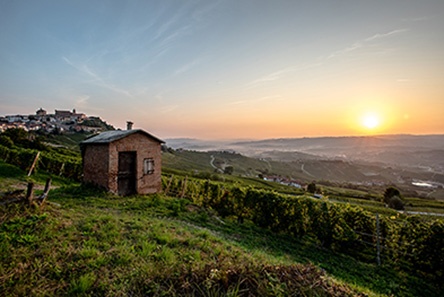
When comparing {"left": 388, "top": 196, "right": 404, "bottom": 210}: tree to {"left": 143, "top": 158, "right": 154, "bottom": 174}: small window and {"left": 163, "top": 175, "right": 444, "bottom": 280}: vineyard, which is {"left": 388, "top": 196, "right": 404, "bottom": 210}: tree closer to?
{"left": 163, "top": 175, "right": 444, "bottom": 280}: vineyard

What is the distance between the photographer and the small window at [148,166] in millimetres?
17750

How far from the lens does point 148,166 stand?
18000mm

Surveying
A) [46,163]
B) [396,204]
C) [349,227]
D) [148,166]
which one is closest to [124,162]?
[148,166]

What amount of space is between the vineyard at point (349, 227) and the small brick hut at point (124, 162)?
672 cm

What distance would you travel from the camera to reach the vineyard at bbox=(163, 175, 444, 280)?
887 cm

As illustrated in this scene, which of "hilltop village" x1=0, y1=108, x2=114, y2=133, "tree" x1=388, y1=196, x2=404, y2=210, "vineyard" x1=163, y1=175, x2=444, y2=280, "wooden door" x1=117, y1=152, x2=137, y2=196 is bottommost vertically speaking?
"tree" x1=388, y1=196, x2=404, y2=210

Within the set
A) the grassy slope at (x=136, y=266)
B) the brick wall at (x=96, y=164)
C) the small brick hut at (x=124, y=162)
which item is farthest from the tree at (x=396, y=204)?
the brick wall at (x=96, y=164)

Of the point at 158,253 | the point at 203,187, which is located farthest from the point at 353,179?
the point at 158,253

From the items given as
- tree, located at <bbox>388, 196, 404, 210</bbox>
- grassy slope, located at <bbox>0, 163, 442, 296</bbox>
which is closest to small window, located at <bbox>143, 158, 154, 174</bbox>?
grassy slope, located at <bbox>0, 163, 442, 296</bbox>

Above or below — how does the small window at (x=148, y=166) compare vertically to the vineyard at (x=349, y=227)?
above

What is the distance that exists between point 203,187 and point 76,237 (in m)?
12.7

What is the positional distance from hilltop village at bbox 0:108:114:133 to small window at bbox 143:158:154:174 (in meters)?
102

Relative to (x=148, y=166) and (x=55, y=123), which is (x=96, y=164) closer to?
(x=148, y=166)

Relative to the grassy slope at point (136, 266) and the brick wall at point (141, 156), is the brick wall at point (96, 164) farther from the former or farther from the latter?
the grassy slope at point (136, 266)
